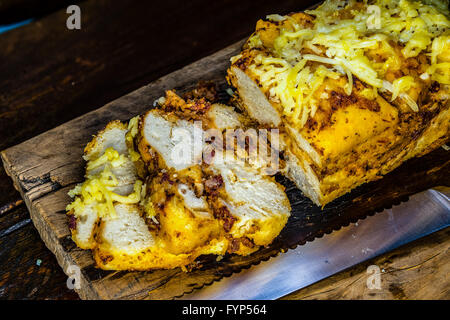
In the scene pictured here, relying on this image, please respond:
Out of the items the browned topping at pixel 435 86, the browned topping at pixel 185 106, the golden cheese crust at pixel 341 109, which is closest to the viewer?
the golden cheese crust at pixel 341 109

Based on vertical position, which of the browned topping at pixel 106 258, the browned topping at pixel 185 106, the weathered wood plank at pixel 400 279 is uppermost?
the browned topping at pixel 185 106

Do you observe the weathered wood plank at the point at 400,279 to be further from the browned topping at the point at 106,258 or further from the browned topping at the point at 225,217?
the browned topping at the point at 106,258

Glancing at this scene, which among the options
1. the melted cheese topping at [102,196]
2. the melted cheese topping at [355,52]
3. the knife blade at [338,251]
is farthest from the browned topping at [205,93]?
the knife blade at [338,251]

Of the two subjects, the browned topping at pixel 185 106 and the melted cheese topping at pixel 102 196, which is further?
the browned topping at pixel 185 106

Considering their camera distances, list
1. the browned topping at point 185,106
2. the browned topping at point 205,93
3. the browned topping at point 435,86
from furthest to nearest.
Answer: the browned topping at point 205,93
the browned topping at point 185,106
the browned topping at point 435,86
